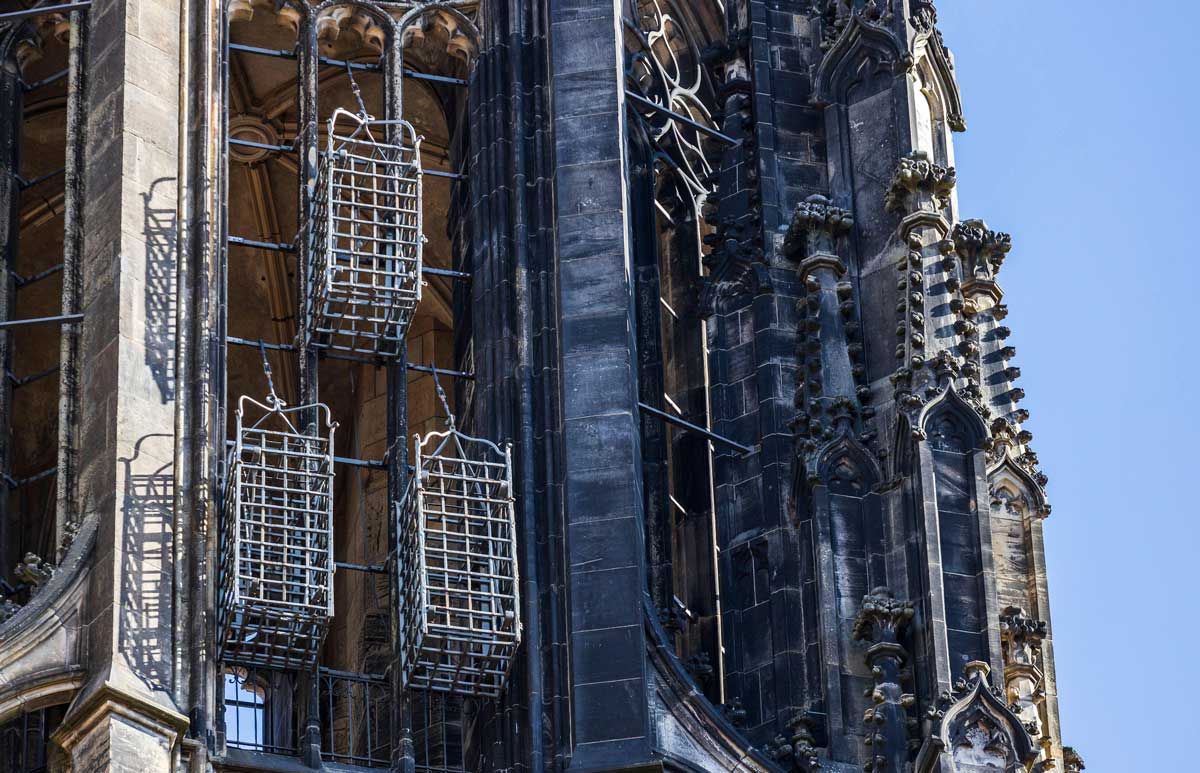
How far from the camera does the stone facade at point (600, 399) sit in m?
36.5

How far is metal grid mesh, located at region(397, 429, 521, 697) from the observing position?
1446 inches

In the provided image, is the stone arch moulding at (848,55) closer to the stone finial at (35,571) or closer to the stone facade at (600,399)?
the stone facade at (600,399)

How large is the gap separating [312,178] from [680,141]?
461 centimetres

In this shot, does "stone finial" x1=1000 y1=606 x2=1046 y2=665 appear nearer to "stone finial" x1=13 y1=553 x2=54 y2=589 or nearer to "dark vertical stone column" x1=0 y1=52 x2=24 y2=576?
"stone finial" x1=13 y1=553 x2=54 y2=589

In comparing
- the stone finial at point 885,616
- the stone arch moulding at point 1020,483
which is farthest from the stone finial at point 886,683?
the stone arch moulding at point 1020,483

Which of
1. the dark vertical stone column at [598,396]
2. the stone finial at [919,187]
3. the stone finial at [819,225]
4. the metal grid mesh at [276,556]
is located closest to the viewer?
the metal grid mesh at [276,556]

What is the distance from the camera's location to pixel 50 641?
118 feet

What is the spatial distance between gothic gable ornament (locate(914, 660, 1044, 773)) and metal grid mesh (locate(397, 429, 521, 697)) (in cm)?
344

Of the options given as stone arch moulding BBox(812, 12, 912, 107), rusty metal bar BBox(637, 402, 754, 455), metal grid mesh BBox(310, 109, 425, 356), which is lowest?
rusty metal bar BBox(637, 402, 754, 455)

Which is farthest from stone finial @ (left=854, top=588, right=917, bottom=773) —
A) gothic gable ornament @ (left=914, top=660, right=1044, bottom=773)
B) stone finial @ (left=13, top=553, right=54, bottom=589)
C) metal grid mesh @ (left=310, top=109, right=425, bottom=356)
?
stone finial @ (left=13, top=553, right=54, bottom=589)

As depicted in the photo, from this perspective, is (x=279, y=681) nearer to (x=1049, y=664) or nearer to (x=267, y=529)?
(x=267, y=529)

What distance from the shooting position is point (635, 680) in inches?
1446

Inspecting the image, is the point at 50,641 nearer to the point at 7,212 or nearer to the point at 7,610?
the point at 7,610

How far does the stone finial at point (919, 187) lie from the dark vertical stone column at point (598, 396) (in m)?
2.43
